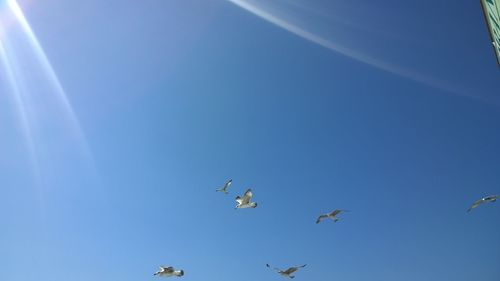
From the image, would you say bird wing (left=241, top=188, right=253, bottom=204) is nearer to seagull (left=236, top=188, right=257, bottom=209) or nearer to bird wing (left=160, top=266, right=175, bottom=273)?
seagull (left=236, top=188, right=257, bottom=209)

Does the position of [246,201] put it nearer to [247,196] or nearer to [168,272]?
[247,196]

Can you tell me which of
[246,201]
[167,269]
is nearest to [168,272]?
[167,269]

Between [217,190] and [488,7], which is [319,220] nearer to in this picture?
[217,190]

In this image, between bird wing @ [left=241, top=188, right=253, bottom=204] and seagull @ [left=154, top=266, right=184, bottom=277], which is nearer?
seagull @ [left=154, top=266, right=184, bottom=277]

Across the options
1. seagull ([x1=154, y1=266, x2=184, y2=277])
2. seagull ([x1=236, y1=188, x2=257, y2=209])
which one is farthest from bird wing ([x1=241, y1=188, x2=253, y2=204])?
seagull ([x1=154, y1=266, x2=184, y2=277])

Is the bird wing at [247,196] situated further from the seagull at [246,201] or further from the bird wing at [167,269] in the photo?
the bird wing at [167,269]

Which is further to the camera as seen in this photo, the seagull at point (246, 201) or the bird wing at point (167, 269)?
the seagull at point (246, 201)

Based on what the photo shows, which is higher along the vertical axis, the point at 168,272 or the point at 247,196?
the point at 247,196

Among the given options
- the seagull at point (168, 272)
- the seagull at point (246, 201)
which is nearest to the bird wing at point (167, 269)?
the seagull at point (168, 272)

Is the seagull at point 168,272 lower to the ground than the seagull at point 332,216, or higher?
lower

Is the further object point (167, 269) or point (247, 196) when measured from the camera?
point (247, 196)

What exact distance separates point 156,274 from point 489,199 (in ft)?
108

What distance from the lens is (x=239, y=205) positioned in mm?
67875

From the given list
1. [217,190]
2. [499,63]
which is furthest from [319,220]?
[499,63]
